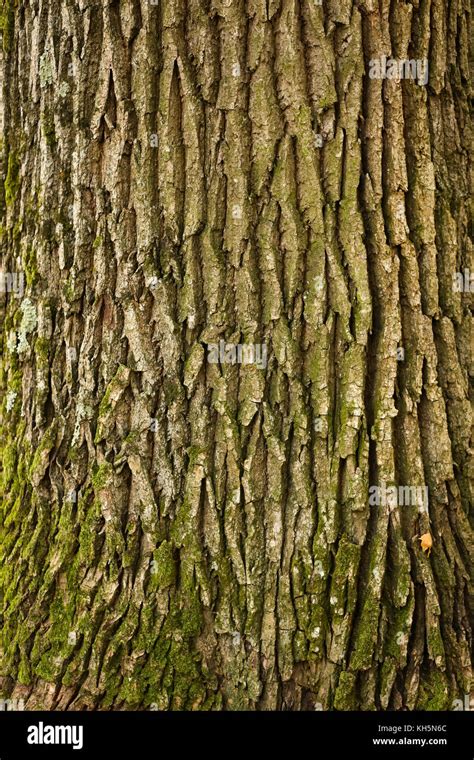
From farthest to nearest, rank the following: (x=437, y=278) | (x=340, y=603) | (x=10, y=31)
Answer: (x=10, y=31) < (x=437, y=278) < (x=340, y=603)

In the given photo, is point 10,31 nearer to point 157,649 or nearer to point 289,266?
point 289,266

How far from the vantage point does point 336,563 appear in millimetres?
2551

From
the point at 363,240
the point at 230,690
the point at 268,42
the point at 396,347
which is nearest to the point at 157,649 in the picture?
the point at 230,690

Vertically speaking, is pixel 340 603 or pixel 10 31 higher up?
pixel 10 31

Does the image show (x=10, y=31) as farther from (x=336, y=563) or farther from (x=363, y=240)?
(x=336, y=563)

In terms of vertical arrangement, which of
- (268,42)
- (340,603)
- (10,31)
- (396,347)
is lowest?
(340,603)

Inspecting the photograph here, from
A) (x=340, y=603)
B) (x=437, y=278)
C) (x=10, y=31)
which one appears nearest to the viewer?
(x=340, y=603)

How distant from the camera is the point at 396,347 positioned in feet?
8.69

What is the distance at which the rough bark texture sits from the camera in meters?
2.56

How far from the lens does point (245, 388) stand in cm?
261

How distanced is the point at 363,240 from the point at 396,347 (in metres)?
0.38

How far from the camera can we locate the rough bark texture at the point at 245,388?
8.41 ft

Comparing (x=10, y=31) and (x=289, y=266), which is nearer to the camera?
(x=289, y=266)

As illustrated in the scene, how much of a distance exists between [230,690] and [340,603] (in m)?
0.47
